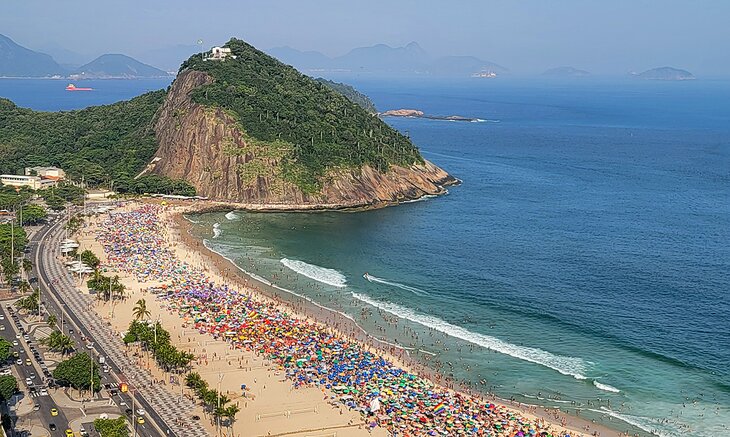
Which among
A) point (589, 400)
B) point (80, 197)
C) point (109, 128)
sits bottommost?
point (589, 400)

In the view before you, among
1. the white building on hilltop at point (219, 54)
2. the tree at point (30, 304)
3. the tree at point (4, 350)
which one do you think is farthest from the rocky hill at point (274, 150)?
the tree at point (4, 350)

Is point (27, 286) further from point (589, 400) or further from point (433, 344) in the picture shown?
point (589, 400)

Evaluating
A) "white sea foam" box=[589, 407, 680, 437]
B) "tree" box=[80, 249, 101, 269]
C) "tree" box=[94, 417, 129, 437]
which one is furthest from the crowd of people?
"tree" box=[94, 417, 129, 437]

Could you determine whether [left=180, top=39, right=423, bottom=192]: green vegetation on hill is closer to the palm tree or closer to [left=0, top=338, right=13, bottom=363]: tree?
the palm tree

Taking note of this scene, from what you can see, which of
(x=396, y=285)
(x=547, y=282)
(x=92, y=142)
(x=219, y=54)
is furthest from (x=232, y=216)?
(x=219, y=54)

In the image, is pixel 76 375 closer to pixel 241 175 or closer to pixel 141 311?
pixel 141 311

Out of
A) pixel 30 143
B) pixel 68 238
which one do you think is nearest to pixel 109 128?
pixel 30 143
